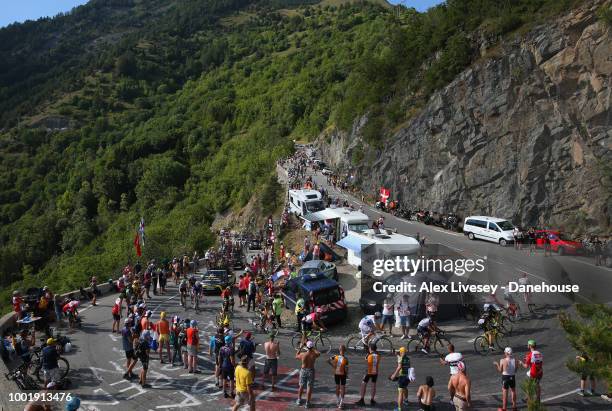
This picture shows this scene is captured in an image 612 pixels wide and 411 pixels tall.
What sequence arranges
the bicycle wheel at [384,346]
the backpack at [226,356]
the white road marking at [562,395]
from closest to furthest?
the white road marking at [562,395] → the backpack at [226,356] → the bicycle wheel at [384,346]

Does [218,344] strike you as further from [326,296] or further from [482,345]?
[482,345]

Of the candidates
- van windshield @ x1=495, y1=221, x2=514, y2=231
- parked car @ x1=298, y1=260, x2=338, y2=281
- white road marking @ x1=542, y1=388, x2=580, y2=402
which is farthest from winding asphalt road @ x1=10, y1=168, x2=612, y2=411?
van windshield @ x1=495, y1=221, x2=514, y2=231

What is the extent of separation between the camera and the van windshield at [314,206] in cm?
3672

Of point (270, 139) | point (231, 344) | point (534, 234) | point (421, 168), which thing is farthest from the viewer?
point (270, 139)

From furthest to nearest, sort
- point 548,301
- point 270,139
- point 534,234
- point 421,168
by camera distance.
Result: 1. point 270,139
2. point 421,168
3. point 534,234
4. point 548,301

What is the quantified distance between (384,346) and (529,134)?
2715 centimetres

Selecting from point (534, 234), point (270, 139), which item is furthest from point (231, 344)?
point (270, 139)

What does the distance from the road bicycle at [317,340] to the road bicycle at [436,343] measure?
264 centimetres

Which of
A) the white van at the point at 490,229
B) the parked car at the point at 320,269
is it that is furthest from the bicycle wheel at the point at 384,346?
the white van at the point at 490,229

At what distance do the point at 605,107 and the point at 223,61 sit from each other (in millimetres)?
161828

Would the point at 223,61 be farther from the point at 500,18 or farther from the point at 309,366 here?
the point at 309,366

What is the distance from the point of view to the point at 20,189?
12569cm

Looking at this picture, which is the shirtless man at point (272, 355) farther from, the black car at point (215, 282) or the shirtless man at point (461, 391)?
the black car at point (215, 282)

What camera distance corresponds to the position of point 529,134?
124 ft
